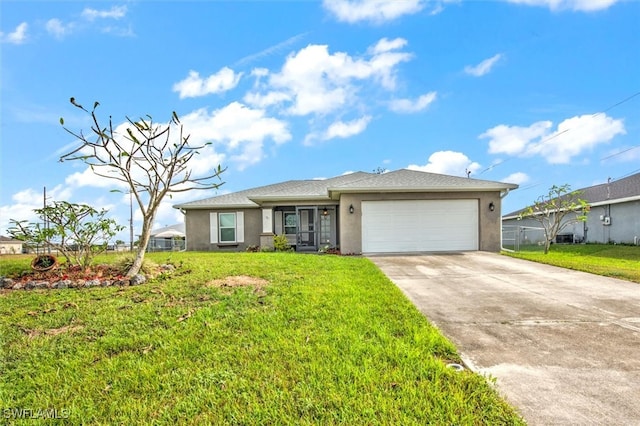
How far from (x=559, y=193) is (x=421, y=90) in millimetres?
7302

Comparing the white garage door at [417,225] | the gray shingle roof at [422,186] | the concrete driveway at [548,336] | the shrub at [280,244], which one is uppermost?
the gray shingle roof at [422,186]

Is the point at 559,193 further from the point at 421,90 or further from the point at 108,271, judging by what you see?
the point at 108,271

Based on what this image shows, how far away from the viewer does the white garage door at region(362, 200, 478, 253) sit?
1310 centimetres

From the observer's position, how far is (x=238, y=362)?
2.99m

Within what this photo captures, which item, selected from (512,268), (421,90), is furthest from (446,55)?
(512,268)

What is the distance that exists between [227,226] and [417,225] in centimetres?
957

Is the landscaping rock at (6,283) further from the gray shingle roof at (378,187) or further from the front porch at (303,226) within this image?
the front porch at (303,226)

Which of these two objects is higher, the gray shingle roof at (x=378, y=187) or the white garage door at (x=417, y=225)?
the gray shingle roof at (x=378, y=187)

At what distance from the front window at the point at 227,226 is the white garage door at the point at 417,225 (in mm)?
7472

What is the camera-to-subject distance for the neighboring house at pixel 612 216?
16453 mm

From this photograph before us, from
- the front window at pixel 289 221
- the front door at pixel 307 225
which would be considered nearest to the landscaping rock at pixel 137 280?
the front door at pixel 307 225

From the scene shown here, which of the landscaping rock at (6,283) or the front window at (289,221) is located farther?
the front window at (289,221)

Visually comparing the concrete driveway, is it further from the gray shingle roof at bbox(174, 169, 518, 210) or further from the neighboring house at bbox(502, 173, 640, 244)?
the neighboring house at bbox(502, 173, 640, 244)

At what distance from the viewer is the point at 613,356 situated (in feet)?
10.5
